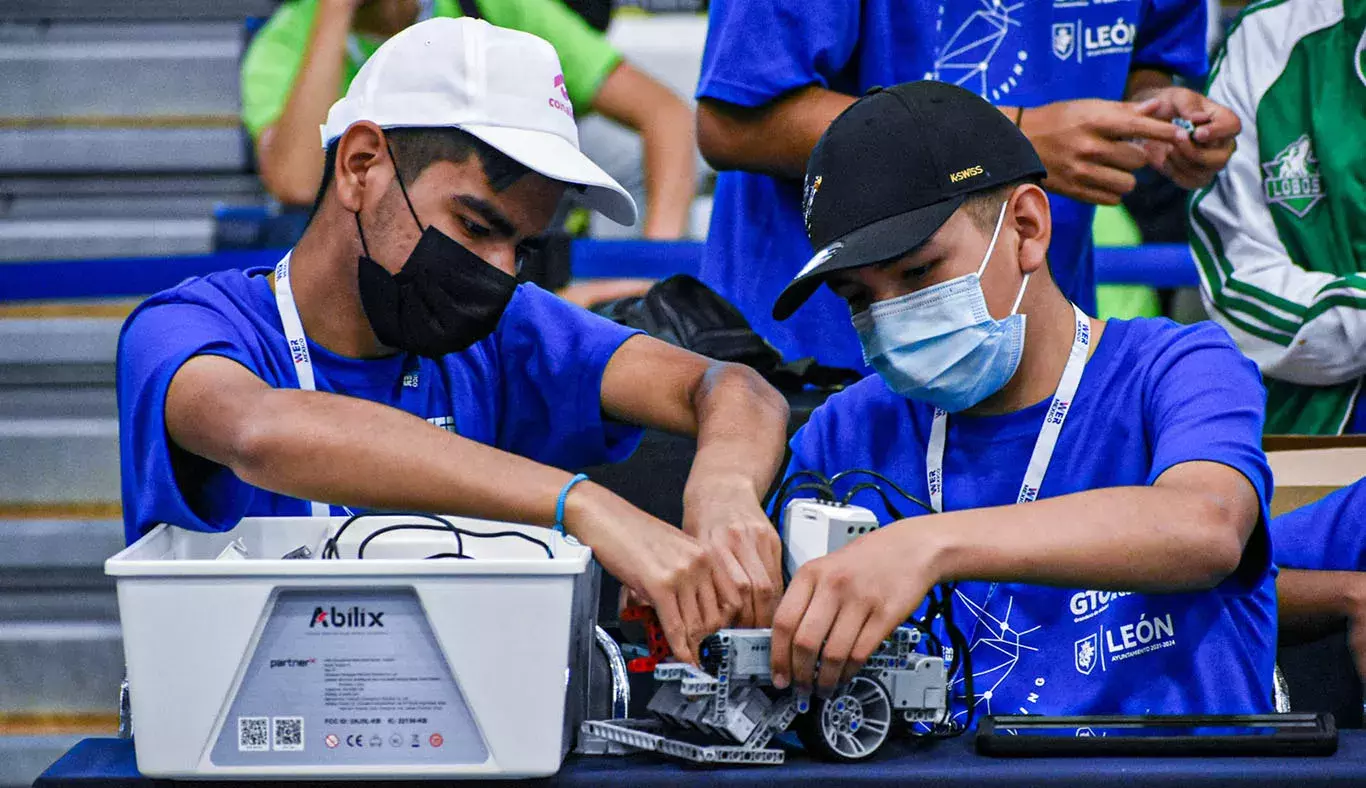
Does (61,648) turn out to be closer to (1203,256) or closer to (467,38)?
(467,38)

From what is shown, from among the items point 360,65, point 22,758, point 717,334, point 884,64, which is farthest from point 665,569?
point 22,758

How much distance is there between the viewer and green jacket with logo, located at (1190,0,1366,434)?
2.71 meters

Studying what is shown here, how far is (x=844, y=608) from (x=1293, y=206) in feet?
6.12

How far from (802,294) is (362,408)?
52 cm

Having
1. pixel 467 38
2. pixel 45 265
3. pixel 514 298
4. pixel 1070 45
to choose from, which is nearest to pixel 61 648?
pixel 45 265

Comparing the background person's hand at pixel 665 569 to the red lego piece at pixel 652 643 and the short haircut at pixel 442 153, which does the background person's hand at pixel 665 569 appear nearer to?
the red lego piece at pixel 652 643

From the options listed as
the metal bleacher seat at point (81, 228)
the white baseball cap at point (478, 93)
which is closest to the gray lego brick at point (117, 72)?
the metal bleacher seat at point (81, 228)

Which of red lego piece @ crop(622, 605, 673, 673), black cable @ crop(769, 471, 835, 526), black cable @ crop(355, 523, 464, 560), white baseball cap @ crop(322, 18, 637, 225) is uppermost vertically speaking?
white baseball cap @ crop(322, 18, 637, 225)

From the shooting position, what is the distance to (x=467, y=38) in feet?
5.83

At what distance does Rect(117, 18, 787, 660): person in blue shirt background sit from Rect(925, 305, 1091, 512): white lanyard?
186 millimetres

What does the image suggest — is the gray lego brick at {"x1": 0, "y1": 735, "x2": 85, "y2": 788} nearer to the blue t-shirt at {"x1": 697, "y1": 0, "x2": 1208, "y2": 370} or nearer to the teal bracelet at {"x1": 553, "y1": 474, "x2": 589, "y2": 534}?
the blue t-shirt at {"x1": 697, "y1": 0, "x2": 1208, "y2": 370}

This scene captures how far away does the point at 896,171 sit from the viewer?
1683 mm

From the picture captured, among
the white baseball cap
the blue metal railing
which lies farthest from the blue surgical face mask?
the blue metal railing

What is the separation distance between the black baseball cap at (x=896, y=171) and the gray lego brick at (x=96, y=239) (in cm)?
325
